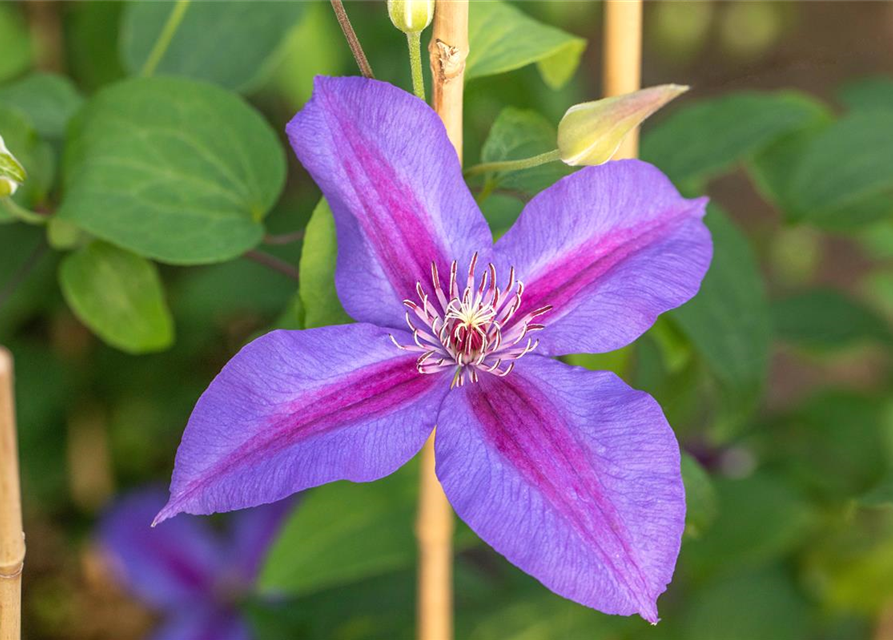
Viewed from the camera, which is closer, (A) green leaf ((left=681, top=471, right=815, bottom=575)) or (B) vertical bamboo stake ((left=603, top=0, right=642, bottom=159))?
(B) vertical bamboo stake ((left=603, top=0, right=642, bottom=159))

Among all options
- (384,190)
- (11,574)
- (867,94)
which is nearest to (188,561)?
(11,574)

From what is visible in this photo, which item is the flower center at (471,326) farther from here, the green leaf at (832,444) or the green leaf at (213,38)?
the green leaf at (832,444)

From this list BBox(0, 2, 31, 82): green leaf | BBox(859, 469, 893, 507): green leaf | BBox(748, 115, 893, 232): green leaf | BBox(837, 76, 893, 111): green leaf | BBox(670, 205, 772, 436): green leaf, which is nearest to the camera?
BBox(859, 469, 893, 507): green leaf

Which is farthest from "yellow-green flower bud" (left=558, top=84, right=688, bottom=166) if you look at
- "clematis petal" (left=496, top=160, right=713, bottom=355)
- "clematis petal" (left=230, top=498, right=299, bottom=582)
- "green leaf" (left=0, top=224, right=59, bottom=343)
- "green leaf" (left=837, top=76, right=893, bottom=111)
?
"clematis petal" (left=230, top=498, right=299, bottom=582)

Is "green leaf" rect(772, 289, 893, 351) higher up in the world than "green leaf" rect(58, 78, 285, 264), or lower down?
lower down

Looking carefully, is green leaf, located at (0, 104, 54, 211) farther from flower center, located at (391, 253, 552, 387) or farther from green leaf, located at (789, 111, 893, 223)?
green leaf, located at (789, 111, 893, 223)

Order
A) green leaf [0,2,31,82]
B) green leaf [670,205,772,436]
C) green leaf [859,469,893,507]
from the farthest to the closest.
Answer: green leaf [0,2,31,82], green leaf [670,205,772,436], green leaf [859,469,893,507]

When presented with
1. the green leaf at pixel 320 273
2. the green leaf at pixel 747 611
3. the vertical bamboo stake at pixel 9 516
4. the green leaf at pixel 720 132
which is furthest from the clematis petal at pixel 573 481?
the green leaf at pixel 747 611
